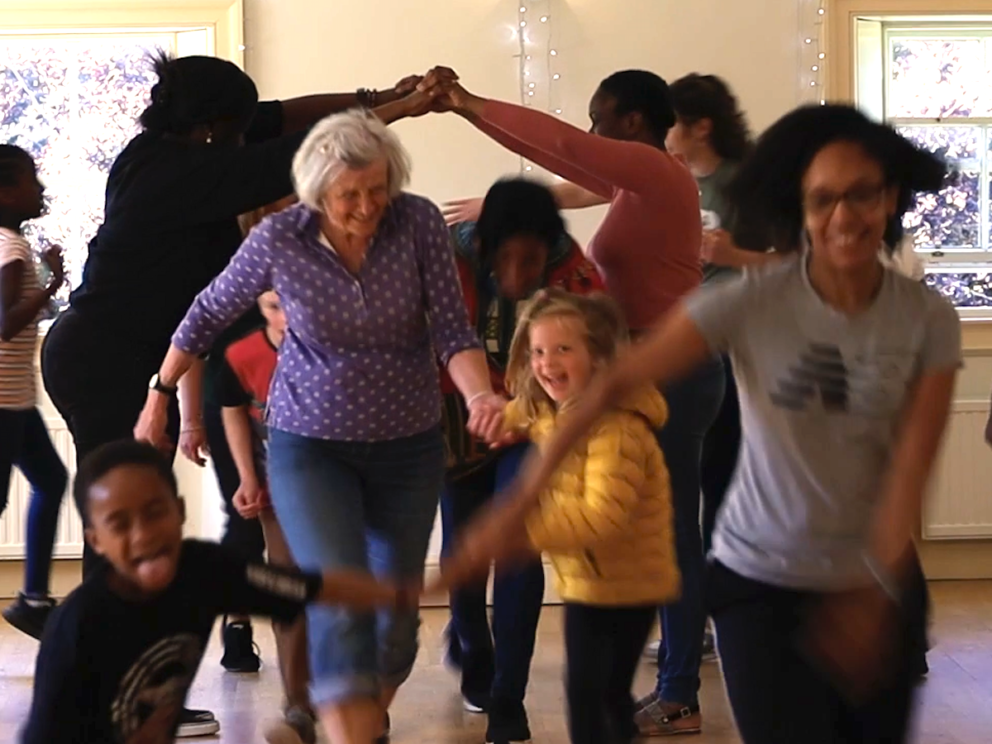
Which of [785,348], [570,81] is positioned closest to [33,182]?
[570,81]

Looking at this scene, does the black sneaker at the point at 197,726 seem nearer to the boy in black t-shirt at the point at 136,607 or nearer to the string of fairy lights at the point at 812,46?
the boy in black t-shirt at the point at 136,607

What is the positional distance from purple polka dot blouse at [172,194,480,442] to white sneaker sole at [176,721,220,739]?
1.23 m

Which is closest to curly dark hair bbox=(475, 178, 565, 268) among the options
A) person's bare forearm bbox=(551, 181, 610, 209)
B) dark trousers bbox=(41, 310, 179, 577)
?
person's bare forearm bbox=(551, 181, 610, 209)

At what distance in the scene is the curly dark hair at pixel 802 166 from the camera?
194 centimetres

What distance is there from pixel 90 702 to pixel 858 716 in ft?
3.45

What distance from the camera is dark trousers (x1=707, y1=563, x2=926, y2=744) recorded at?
76.6 inches

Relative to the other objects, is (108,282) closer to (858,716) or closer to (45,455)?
(45,455)

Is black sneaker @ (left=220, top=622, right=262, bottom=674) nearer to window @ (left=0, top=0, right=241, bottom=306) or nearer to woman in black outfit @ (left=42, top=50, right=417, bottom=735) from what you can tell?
woman in black outfit @ (left=42, top=50, right=417, bottom=735)

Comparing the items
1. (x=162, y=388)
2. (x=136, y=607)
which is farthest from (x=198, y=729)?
(x=136, y=607)

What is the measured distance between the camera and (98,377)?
3311 millimetres

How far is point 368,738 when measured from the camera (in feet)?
8.68

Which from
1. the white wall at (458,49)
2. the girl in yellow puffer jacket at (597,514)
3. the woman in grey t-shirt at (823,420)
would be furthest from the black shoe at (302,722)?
the white wall at (458,49)

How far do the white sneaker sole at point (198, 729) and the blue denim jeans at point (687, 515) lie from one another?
3.59ft

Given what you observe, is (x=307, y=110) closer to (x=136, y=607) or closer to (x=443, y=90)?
(x=443, y=90)
